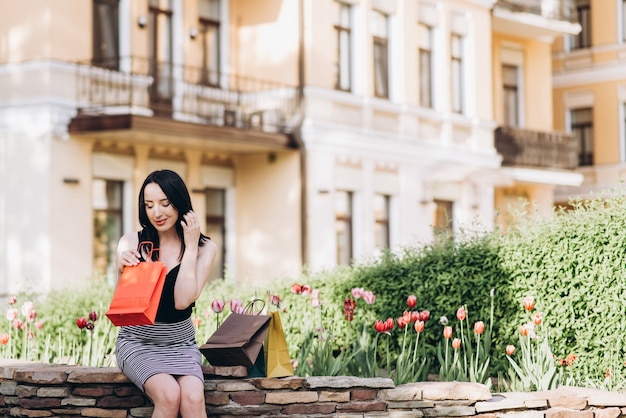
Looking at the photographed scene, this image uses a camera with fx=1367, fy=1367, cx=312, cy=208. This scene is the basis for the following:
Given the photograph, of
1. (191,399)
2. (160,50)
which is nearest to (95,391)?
(191,399)

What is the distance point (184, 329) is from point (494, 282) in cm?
374

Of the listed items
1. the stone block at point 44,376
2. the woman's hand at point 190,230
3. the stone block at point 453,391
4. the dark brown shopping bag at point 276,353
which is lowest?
the stone block at point 453,391

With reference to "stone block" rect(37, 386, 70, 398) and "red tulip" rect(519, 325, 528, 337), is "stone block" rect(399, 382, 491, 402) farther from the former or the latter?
"stone block" rect(37, 386, 70, 398)

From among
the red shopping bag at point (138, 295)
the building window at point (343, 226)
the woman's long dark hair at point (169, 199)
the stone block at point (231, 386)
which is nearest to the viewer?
the red shopping bag at point (138, 295)

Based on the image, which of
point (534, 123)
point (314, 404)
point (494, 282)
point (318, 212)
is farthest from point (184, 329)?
point (534, 123)

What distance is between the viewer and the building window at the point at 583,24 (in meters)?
37.6

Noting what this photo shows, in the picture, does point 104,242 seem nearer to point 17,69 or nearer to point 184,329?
point 17,69

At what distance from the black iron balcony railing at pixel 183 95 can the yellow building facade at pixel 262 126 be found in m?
0.04

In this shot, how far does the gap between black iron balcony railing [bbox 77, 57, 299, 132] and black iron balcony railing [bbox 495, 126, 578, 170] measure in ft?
27.8

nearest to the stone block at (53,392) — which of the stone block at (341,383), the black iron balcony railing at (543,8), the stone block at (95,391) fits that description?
the stone block at (95,391)

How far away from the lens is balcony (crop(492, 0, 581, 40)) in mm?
32531

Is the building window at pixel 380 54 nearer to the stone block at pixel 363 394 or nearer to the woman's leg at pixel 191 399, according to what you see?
the stone block at pixel 363 394

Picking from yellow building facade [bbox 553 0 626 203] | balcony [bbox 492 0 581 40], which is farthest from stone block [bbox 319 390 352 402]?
yellow building facade [bbox 553 0 626 203]

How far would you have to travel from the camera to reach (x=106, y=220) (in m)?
22.4
